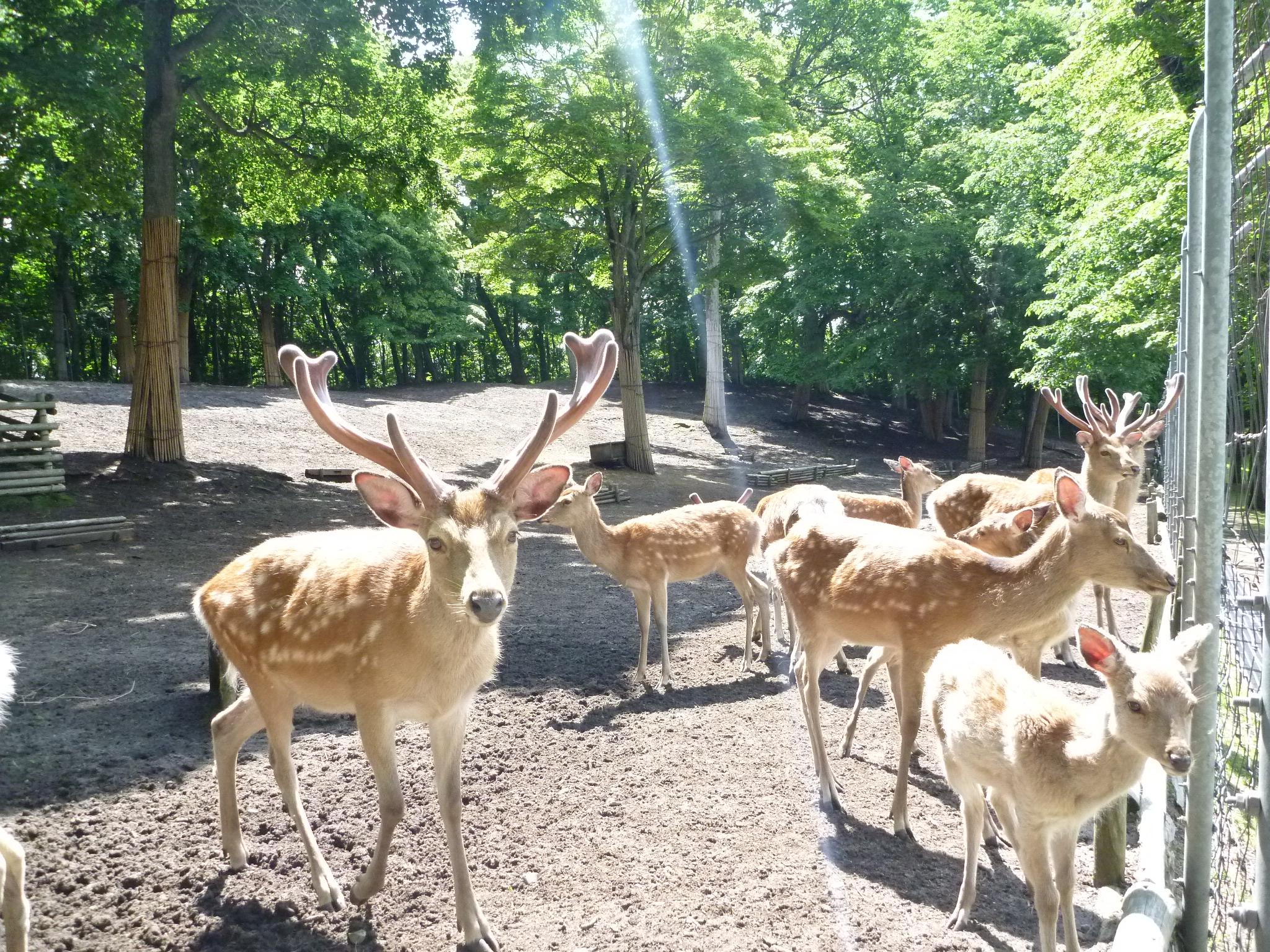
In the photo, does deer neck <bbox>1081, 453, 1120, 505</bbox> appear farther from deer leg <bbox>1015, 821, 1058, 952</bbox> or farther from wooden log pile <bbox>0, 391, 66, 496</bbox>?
wooden log pile <bbox>0, 391, 66, 496</bbox>

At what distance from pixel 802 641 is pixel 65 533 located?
8.94 meters

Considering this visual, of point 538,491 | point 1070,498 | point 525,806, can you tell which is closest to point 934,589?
point 1070,498

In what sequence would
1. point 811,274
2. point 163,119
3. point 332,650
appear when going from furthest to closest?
point 811,274, point 163,119, point 332,650

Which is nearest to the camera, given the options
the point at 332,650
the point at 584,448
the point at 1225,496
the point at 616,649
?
the point at 1225,496

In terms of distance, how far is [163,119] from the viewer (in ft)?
41.7

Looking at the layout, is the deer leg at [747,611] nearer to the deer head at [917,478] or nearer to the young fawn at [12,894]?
the deer head at [917,478]

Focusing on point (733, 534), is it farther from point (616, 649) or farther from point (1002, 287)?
point (1002, 287)

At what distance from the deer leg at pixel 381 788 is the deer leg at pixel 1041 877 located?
2.38 meters

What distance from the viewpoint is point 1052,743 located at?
126 inches

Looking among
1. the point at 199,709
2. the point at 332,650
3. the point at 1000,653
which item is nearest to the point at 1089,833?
the point at 1000,653

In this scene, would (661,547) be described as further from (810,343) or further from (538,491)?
(810,343)

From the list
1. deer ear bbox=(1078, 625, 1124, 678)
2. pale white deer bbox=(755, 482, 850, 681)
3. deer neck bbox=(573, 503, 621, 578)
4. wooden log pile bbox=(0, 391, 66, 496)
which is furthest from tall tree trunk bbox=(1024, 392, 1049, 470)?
deer ear bbox=(1078, 625, 1124, 678)

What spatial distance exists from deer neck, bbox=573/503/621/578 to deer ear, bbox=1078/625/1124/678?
16.4 feet

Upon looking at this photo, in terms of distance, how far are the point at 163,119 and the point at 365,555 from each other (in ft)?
37.6
